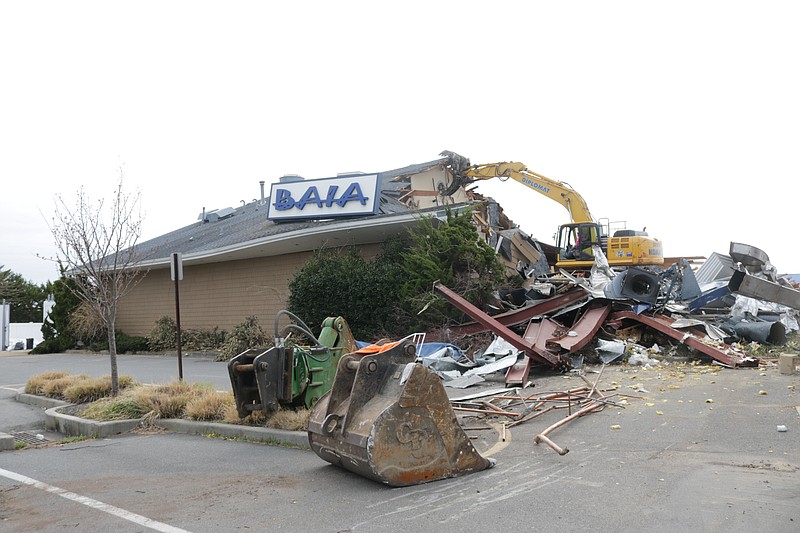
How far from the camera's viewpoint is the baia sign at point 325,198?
64.0 ft

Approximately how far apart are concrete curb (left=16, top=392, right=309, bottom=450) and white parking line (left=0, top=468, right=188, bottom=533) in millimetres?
Result: 2161

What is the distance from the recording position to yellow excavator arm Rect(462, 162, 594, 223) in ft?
83.8

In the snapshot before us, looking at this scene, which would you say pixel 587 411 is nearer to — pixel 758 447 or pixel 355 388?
pixel 758 447

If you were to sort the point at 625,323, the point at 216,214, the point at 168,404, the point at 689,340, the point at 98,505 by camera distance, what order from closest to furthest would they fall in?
1. the point at 98,505
2. the point at 168,404
3. the point at 689,340
4. the point at 625,323
5. the point at 216,214

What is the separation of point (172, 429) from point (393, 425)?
17.6 feet

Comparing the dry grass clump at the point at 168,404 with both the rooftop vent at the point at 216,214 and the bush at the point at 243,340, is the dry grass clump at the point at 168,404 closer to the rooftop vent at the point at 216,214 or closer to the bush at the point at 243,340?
the bush at the point at 243,340

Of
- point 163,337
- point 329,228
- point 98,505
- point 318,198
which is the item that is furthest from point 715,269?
point 163,337

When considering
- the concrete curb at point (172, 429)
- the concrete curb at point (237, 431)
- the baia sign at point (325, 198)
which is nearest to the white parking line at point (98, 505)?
the concrete curb at point (172, 429)

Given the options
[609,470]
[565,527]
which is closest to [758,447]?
[609,470]

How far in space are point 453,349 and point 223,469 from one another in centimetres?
751

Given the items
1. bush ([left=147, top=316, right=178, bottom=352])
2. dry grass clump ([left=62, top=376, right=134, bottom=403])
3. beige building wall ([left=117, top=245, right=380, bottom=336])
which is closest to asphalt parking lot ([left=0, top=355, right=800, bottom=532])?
dry grass clump ([left=62, top=376, right=134, bottom=403])

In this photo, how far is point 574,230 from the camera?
24.2 m

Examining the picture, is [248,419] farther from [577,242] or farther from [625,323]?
[577,242]

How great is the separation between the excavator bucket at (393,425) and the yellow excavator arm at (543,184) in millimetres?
20430
